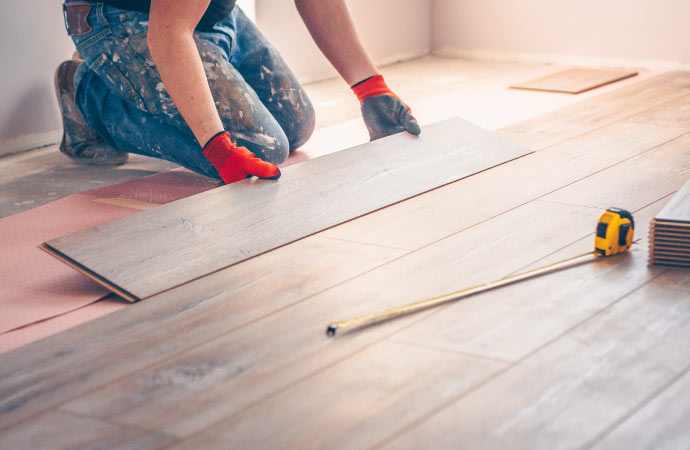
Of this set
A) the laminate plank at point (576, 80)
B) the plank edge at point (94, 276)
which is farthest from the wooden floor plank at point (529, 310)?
the laminate plank at point (576, 80)

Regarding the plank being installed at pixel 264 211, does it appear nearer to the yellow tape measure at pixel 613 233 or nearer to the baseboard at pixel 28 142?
the yellow tape measure at pixel 613 233

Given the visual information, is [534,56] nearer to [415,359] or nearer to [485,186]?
[485,186]

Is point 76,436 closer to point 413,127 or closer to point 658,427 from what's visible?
point 658,427

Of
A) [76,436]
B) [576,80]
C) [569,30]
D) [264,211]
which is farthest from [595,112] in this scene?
[76,436]

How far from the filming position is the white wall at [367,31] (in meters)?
4.07

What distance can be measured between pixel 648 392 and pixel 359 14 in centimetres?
368

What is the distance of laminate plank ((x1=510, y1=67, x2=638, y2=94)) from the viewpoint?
359 cm

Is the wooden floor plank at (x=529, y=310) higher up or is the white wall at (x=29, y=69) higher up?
the white wall at (x=29, y=69)

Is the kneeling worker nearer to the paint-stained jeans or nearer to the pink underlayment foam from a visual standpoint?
the paint-stained jeans

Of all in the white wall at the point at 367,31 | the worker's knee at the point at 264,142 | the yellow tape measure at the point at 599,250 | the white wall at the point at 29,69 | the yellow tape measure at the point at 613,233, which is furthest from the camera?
the white wall at the point at 367,31

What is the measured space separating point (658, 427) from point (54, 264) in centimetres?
142

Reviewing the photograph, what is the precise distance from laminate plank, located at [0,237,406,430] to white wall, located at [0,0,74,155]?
5.90 feet

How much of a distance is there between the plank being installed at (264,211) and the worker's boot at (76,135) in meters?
0.95

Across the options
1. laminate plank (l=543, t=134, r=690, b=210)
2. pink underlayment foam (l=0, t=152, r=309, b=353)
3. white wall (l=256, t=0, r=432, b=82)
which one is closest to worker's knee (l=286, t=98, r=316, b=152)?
pink underlayment foam (l=0, t=152, r=309, b=353)
